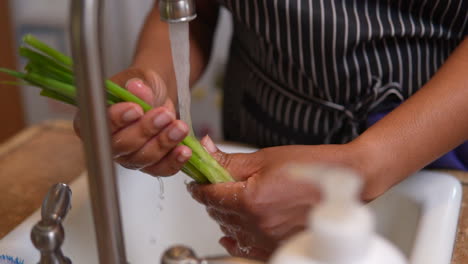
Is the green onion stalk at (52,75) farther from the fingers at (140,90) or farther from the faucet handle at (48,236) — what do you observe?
the faucet handle at (48,236)

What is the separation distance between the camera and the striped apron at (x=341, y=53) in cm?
89

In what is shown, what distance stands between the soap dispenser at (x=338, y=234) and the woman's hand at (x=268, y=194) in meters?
0.30

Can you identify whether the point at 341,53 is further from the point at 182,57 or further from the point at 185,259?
the point at 185,259

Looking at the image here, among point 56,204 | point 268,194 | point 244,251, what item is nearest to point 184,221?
point 244,251

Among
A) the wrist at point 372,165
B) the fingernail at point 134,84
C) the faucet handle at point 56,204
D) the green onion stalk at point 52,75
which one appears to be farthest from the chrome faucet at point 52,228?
the wrist at point 372,165

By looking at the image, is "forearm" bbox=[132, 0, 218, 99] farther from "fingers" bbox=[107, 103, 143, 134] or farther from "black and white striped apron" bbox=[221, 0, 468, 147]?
"fingers" bbox=[107, 103, 143, 134]

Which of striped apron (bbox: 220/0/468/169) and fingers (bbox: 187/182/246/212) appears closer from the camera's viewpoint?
fingers (bbox: 187/182/246/212)

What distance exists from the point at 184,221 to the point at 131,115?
346 mm

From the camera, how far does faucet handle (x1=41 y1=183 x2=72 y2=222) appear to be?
22.5 inches

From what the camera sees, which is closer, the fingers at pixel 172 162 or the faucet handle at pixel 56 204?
the faucet handle at pixel 56 204

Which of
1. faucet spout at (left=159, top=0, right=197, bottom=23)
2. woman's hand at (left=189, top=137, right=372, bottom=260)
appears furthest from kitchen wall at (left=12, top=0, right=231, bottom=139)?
faucet spout at (left=159, top=0, right=197, bottom=23)

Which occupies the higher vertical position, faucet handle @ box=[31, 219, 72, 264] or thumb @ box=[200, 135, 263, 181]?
faucet handle @ box=[31, 219, 72, 264]

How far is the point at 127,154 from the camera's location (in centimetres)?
74

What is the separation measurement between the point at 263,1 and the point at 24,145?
19.3 inches
